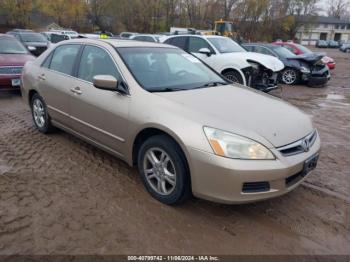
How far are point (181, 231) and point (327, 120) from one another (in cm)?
544

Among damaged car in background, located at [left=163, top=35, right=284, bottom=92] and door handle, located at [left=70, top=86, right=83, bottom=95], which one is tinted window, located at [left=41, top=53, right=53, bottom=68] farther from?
damaged car in background, located at [left=163, top=35, right=284, bottom=92]

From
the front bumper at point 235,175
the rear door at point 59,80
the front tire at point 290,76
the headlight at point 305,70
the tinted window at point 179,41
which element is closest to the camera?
the front bumper at point 235,175

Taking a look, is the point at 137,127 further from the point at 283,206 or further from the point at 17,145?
the point at 17,145

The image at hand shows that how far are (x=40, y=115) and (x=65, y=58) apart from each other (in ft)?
3.92

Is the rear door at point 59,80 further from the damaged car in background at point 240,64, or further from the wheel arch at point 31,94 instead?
the damaged car in background at point 240,64

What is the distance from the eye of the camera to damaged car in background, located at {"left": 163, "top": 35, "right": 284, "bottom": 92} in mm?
8914

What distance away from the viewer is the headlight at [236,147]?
9.25 ft

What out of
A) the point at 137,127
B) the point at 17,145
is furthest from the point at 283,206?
the point at 17,145

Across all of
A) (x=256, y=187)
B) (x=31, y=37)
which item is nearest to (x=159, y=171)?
(x=256, y=187)

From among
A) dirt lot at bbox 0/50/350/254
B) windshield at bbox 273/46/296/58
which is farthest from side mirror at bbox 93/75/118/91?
windshield at bbox 273/46/296/58

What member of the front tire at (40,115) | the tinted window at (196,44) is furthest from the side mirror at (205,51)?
the front tire at (40,115)

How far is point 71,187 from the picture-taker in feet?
12.0

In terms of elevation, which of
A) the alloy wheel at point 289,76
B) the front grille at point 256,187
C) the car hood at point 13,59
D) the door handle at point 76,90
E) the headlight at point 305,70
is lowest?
the alloy wheel at point 289,76

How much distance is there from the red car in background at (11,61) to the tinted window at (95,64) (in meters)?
4.34
